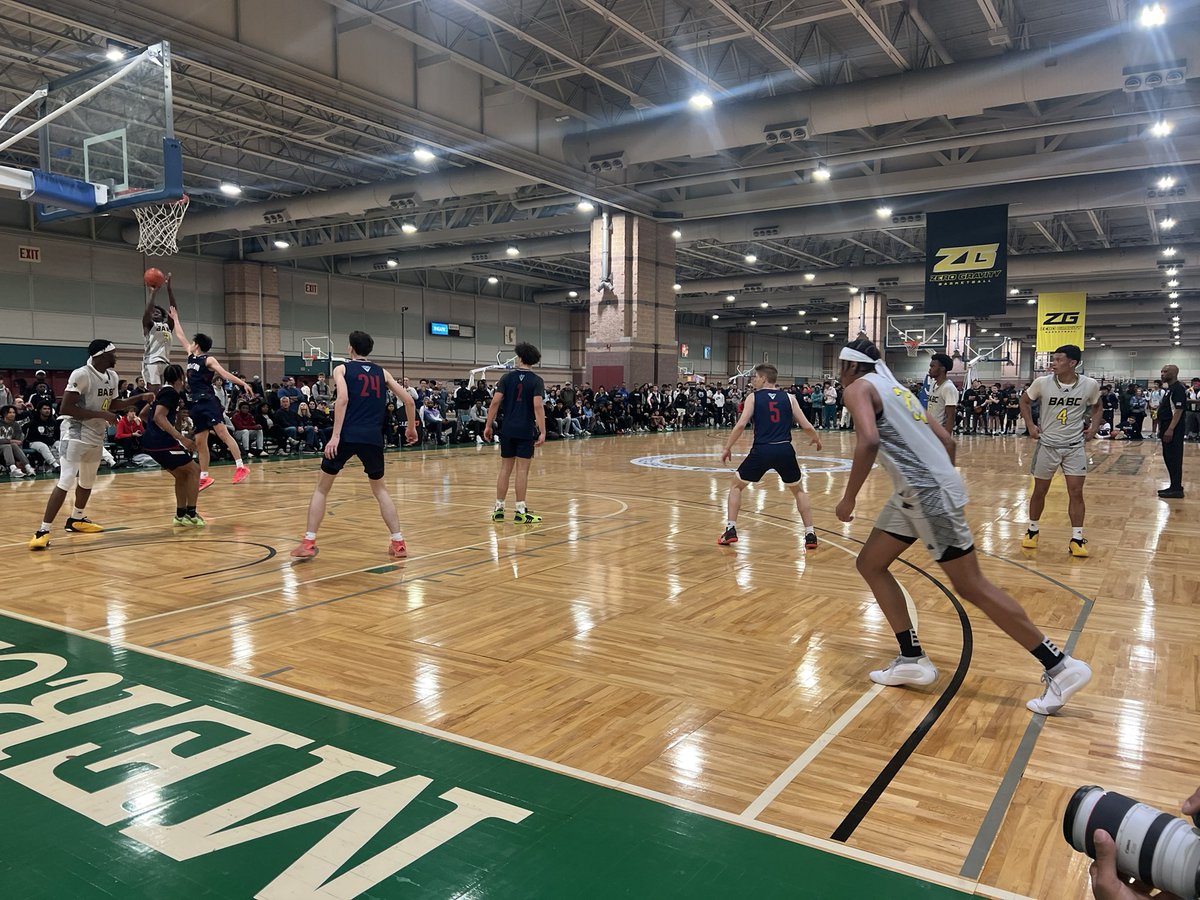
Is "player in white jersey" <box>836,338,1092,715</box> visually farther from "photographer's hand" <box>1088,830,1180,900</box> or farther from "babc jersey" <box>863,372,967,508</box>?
"photographer's hand" <box>1088,830,1180,900</box>

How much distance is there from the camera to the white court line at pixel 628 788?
8.28 feet

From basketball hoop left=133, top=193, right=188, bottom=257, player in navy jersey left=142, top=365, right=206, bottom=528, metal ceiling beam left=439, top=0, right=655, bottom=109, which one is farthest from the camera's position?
metal ceiling beam left=439, top=0, right=655, bottom=109

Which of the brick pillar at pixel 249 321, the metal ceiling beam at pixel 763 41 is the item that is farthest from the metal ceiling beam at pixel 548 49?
the brick pillar at pixel 249 321

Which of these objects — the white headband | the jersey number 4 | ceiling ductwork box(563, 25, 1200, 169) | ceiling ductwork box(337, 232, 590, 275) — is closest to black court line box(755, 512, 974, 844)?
the white headband

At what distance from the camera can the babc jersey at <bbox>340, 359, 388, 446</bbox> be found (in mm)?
6883

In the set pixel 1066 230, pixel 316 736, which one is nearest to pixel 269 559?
pixel 316 736

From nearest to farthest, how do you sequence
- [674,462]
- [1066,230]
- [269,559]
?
[269,559] < [674,462] < [1066,230]

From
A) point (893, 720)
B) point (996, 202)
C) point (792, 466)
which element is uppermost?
point (996, 202)

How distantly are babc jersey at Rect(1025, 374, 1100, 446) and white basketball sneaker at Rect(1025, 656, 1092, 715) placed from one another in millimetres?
4265

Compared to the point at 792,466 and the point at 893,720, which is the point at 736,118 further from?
the point at 893,720

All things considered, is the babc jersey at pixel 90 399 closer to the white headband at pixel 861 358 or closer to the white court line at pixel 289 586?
the white court line at pixel 289 586

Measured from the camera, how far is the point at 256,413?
59.3 ft

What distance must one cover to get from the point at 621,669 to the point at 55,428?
14592 mm

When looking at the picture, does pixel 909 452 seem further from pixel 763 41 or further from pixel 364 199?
pixel 364 199
